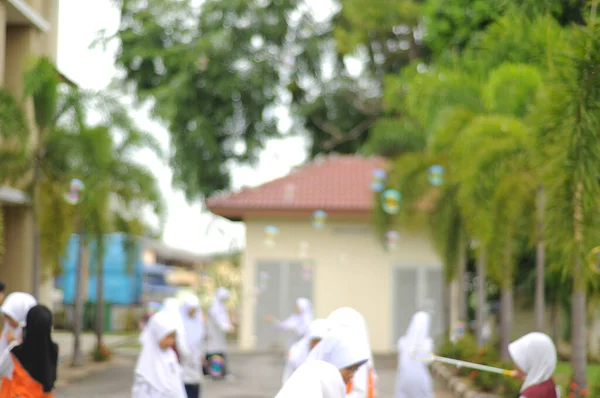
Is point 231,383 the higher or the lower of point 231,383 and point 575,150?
the lower

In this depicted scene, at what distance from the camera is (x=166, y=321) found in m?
9.51

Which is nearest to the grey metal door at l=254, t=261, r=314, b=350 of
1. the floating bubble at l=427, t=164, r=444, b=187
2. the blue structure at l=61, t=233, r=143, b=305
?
the blue structure at l=61, t=233, r=143, b=305

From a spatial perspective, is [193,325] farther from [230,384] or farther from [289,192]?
[289,192]

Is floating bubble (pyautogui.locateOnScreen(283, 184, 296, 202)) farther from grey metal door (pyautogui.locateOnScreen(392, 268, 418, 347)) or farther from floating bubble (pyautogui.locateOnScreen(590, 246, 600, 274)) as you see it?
floating bubble (pyautogui.locateOnScreen(590, 246, 600, 274))

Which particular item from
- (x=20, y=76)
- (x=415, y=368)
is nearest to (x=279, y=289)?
(x=20, y=76)

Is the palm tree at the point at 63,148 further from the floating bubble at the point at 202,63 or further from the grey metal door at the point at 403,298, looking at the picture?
the floating bubble at the point at 202,63

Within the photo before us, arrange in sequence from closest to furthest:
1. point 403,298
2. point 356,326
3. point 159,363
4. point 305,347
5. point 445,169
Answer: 1. point 356,326
2. point 305,347
3. point 159,363
4. point 445,169
5. point 403,298

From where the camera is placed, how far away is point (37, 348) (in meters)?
7.75

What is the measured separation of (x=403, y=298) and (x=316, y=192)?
162 inches

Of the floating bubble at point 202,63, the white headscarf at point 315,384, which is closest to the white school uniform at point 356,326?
the white headscarf at point 315,384

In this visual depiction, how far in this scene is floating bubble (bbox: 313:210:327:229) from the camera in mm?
27781

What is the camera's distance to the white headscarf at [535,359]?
7.35 m

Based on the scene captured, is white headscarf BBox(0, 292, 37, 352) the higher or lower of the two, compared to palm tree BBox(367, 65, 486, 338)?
lower

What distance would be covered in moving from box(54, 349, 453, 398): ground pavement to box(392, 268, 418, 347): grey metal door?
15.2 feet
